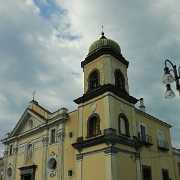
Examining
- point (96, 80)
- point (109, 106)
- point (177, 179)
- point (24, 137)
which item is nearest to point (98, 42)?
point (96, 80)

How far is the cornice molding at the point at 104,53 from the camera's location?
2022cm

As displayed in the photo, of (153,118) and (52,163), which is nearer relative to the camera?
(52,163)

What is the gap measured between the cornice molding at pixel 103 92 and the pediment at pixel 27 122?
6348mm

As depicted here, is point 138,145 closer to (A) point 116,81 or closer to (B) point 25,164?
(A) point 116,81

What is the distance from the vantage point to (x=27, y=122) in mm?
26844

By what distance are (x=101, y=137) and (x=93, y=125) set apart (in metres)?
1.94

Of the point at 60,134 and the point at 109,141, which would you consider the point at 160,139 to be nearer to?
the point at 109,141

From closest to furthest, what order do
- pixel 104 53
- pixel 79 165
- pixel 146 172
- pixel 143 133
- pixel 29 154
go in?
pixel 79 165 < pixel 146 172 < pixel 104 53 < pixel 143 133 < pixel 29 154

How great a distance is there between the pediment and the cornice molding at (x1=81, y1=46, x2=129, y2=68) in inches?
303

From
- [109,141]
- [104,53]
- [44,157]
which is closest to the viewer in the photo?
[109,141]

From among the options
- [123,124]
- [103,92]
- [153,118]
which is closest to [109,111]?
[103,92]

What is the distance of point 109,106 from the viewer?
58.9ft

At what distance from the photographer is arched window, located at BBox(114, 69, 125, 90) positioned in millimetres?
20469

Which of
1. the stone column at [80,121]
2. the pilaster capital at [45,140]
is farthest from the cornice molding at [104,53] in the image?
the pilaster capital at [45,140]
